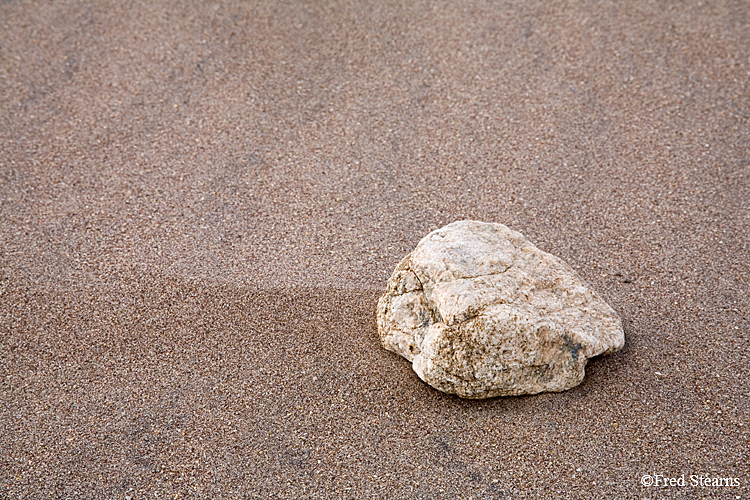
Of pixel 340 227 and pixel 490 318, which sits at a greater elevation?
pixel 490 318

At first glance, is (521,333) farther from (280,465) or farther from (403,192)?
(403,192)

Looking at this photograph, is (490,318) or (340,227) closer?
(490,318)

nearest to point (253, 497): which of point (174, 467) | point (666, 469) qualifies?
point (174, 467)

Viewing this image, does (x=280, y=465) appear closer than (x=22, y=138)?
Yes
